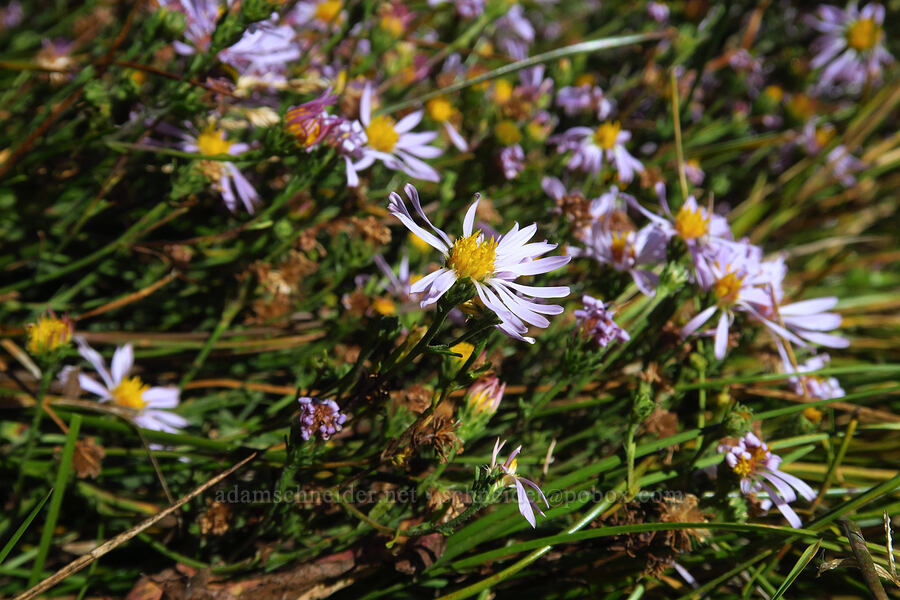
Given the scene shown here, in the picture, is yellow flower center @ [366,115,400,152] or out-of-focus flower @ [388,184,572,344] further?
yellow flower center @ [366,115,400,152]

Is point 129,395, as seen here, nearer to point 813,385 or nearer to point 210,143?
point 210,143

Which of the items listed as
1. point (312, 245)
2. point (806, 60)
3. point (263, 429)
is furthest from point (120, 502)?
point (806, 60)

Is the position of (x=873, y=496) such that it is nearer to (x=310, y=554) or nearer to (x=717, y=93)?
(x=310, y=554)

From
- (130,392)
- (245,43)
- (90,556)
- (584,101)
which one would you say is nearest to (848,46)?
(584,101)

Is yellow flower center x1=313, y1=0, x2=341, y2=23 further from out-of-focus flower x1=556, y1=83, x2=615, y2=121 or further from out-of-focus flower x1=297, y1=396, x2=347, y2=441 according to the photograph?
out-of-focus flower x1=297, y1=396, x2=347, y2=441

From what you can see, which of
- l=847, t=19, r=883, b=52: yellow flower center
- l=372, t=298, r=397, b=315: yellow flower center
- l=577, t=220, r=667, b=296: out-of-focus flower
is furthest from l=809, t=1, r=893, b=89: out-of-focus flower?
l=372, t=298, r=397, b=315: yellow flower center

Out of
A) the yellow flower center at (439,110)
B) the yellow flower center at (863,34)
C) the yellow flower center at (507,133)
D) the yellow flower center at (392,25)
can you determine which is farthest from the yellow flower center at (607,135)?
the yellow flower center at (863,34)
